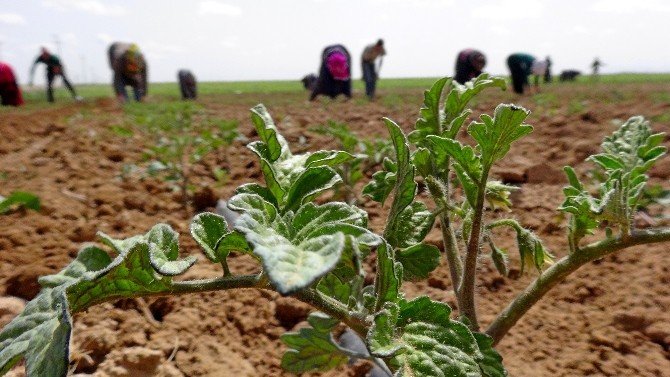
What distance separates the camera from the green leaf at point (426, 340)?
2.99ft

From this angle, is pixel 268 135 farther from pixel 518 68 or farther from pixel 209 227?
pixel 518 68

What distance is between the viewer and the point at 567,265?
1.27 m

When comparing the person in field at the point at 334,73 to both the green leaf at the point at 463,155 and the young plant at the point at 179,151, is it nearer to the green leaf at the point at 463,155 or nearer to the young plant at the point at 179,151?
the young plant at the point at 179,151

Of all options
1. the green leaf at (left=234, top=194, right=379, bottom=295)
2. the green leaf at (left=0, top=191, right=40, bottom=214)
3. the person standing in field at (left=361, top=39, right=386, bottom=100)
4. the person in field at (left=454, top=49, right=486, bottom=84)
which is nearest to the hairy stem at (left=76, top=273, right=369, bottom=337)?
the green leaf at (left=234, top=194, right=379, bottom=295)

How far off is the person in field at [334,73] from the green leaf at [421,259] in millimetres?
12532

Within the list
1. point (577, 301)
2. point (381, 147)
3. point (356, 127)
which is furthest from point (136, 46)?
point (577, 301)

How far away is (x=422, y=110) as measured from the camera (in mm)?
1335

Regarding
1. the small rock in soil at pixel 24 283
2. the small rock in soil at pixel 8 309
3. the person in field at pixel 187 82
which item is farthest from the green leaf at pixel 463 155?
the person in field at pixel 187 82

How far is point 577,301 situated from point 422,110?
1.29 m

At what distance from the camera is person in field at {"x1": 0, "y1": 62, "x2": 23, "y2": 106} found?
15.3m

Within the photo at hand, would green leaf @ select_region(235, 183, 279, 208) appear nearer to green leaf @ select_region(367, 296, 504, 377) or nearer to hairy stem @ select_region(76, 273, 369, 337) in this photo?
hairy stem @ select_region(76, 273, 369, 337)

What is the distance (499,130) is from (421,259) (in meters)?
0.42

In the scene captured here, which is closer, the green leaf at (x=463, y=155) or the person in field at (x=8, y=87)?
the green leaf at (x=463, y=155)

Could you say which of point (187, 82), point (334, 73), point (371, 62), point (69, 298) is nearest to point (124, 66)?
point (334, 73)
